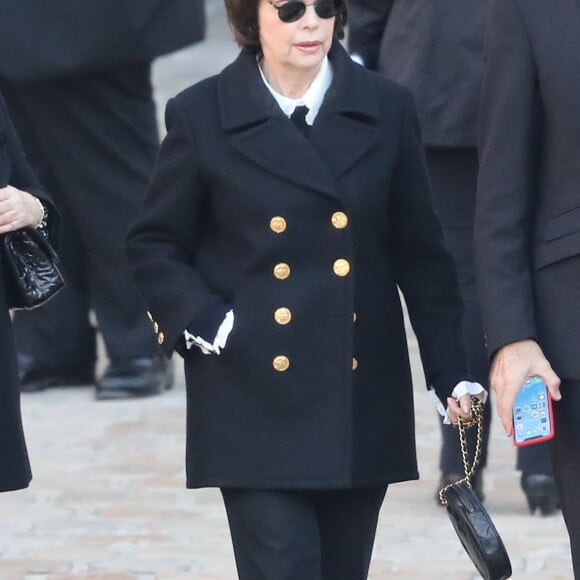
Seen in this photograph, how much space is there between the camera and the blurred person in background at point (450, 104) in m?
5.31

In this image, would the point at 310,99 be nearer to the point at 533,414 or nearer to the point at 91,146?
the point at 533,414

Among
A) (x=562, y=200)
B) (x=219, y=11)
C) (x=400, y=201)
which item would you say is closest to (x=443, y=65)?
(x=400, y=201)

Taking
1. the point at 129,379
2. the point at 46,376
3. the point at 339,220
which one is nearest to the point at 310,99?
the point at 339,220

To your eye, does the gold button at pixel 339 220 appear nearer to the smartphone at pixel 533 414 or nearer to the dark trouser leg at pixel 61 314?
the smartphone at pixel 533 414

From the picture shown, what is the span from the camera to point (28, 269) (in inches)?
161

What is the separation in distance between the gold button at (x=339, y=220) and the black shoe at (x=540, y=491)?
6.08 feet

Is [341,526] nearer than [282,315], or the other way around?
[282,315]

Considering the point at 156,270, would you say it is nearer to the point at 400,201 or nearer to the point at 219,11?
the point at 400,201

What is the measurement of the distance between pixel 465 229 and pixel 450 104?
0.36 meters

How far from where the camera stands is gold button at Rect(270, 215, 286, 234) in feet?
12.6

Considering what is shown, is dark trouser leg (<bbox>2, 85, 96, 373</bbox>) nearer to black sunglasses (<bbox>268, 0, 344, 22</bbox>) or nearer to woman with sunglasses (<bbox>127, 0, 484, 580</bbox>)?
woman with sunglasses (<bbox>127, 0, 484, 580</bbox>)

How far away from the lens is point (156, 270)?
12.9 feet

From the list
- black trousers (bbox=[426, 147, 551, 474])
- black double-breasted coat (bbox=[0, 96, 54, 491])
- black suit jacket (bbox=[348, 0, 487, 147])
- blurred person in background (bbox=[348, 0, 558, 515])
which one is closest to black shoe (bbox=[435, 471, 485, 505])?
blurred person in background (bbox=[348, 0, 558, 515])

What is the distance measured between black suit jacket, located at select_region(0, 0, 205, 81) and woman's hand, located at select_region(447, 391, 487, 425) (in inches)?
116
